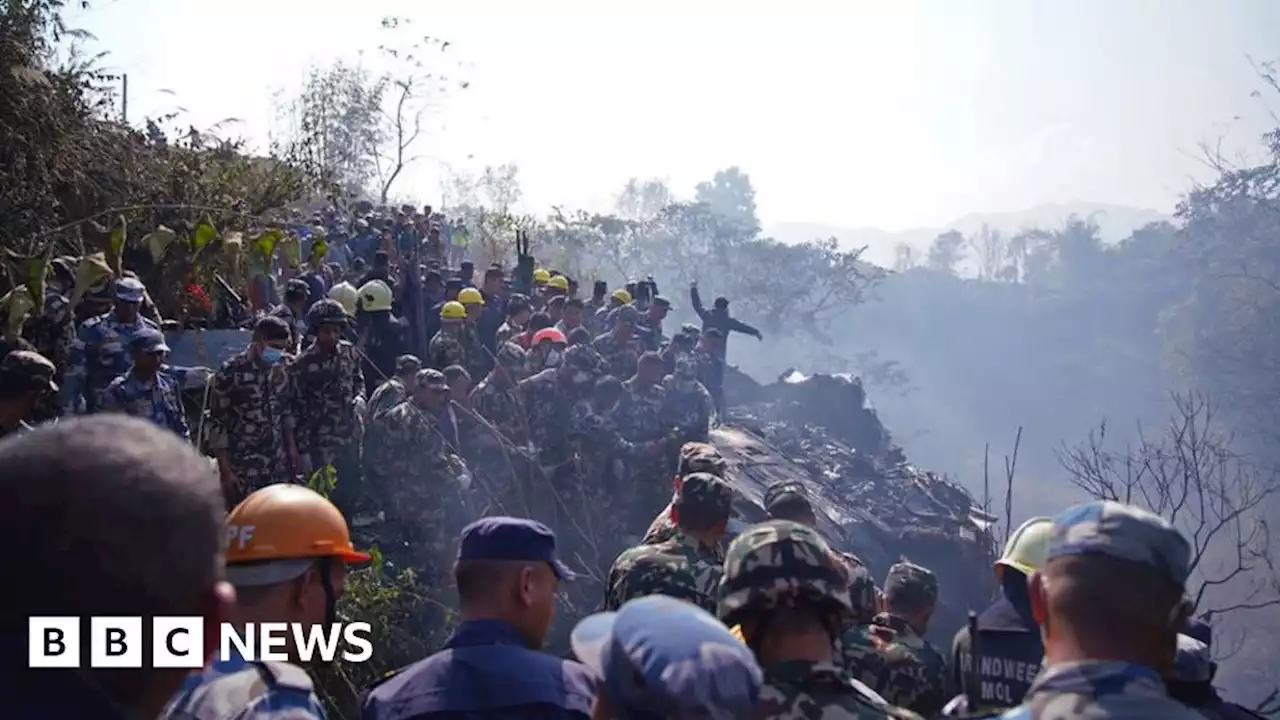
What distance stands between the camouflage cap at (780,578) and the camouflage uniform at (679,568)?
50.1 inches

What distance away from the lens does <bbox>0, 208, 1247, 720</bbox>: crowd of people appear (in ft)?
4.98

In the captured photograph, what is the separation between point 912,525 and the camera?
52.4 feet

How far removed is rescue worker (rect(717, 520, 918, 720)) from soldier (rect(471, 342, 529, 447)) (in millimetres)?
7131

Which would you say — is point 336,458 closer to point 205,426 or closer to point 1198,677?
point 205,426

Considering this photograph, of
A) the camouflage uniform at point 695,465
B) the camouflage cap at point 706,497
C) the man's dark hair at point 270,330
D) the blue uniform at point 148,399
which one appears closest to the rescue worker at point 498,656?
the camouflage cap at point 706,497

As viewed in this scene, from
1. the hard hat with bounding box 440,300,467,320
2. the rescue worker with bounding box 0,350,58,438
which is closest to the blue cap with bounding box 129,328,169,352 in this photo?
the rescue worker with bounding box 0,350,58,438

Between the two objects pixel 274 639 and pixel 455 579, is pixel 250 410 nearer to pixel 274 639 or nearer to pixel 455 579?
pixel 455 579

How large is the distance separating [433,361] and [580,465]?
1690mm

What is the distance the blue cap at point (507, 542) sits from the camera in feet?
9.57

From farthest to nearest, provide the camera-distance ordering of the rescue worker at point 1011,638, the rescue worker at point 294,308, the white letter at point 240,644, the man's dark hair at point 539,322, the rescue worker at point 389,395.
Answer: the man's dark hair at point 539,322, the rescue worker at point 294,308, the rescue worker at point 389,395, the rescue worker at point 1011,638, the white letter at point 240,644

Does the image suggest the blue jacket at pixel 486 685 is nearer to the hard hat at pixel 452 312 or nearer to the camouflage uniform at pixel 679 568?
the camouflage uniform at pixel 679 568

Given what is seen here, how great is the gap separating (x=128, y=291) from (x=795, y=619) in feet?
18.6

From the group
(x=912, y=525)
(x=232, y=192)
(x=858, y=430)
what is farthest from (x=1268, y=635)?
(x=232, y=192)

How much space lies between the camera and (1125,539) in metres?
2.11
